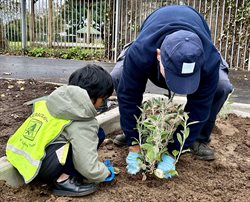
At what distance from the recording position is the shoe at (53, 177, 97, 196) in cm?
227

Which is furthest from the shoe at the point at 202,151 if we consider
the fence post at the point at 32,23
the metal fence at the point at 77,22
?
the fence post at the point at 32,23

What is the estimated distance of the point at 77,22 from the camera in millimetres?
12156

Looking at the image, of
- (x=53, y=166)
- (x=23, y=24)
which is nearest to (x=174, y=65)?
(x=53, y=166)

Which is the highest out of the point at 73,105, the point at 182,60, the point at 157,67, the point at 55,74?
the point at 182,60

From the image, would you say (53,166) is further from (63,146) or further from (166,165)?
(166,165)

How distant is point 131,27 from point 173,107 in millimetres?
7183

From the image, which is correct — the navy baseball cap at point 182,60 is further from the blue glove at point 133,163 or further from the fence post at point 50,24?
the fence post at point 50,24

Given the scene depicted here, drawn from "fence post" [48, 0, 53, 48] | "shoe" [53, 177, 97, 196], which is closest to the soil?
"shoe" [53, 177, 97, 196]

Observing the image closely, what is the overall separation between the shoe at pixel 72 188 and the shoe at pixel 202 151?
3.33 feet

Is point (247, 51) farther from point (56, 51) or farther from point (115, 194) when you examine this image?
point (115, 194)

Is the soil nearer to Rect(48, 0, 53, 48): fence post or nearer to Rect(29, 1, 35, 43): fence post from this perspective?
Rect(48, 0, 53, 48): fence post

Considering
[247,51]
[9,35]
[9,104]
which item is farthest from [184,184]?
[9,35]

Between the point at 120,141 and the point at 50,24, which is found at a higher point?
the point at 50,24

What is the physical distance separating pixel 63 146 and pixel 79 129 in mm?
132
